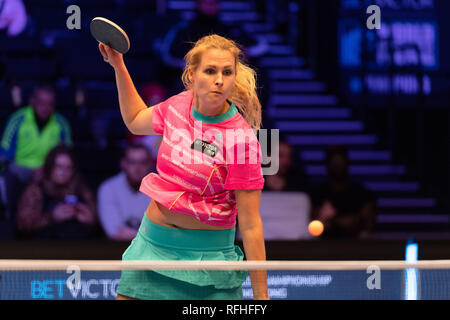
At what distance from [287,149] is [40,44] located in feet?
10.3

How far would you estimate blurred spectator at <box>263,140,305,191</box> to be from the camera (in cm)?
683

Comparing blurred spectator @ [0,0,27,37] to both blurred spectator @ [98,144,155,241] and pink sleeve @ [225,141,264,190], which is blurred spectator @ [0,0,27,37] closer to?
blurred spectator @ [98,144,155,241]

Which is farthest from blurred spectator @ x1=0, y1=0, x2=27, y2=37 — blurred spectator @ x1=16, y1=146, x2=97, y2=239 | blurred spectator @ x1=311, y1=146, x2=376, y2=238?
blurred spectator @ x1=311, y1=146, x2=376, y2=238

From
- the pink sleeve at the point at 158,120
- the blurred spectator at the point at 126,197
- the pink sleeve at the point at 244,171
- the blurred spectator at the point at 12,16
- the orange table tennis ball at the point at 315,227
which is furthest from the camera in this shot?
the blurred spectator at the point at 12,16

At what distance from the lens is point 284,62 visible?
30.3 ft

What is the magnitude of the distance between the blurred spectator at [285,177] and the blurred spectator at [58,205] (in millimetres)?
1622

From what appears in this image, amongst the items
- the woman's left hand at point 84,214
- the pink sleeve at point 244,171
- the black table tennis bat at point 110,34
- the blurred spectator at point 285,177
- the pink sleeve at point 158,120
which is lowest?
the woman's left hand at point 84,214

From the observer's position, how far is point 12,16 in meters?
7.92

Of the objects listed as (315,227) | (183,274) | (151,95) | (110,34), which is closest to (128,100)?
(110,34)

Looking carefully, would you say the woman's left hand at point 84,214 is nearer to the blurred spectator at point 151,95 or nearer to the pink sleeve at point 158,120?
the blurred spectator at point 151,95

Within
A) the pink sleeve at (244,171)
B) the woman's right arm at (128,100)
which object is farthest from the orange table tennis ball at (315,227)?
the pink sleeve at (244,171)

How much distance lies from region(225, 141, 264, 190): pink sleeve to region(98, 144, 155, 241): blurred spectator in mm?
4095

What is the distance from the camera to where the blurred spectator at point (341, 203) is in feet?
22.9
